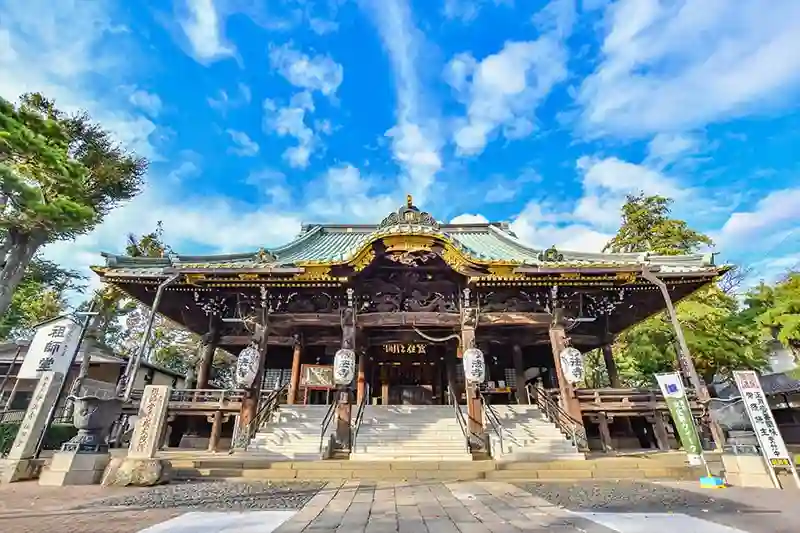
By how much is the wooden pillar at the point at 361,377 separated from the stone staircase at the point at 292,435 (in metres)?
2.30

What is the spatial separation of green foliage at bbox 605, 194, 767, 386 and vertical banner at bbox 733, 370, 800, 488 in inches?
245

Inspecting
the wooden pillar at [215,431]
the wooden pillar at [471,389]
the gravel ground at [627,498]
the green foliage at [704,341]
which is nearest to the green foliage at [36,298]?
the wooden pillar at [215,431]

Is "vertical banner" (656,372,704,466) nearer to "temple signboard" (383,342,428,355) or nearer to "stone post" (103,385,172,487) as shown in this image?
"temple signboard" (383,342,428,355)

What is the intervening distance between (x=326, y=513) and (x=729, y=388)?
16.2 metres

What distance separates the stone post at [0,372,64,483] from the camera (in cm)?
793

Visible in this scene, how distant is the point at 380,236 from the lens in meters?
11.1

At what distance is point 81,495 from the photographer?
631 cm

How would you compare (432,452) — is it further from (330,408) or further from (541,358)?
(541,358)

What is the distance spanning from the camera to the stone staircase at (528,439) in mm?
9242

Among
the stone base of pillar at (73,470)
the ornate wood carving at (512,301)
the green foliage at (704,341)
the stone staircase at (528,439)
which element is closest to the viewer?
the stone base of pillar at (73,470)

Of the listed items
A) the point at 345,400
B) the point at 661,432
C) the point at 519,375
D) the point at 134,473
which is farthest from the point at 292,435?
the point at 661,432

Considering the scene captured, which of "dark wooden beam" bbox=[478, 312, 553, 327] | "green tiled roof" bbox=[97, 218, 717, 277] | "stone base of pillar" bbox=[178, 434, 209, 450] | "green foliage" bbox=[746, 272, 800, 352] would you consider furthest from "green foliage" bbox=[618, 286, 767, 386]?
"stone base of pillar" bbox=[178, 434, 209, 450]

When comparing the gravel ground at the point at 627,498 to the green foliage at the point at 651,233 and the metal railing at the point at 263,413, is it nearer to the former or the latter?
the metal railing at the point at 263,413

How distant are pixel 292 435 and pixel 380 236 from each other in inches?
243
